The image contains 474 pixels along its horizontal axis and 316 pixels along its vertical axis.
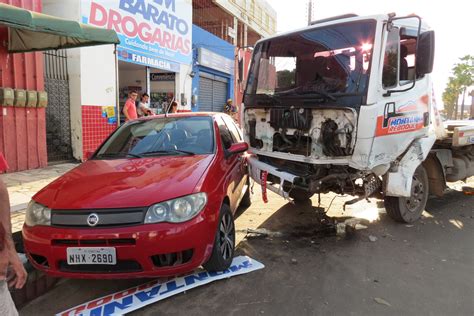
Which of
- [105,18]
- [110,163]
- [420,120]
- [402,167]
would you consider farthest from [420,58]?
[105,18]

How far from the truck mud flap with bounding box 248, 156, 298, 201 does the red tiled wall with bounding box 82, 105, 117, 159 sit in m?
5.21

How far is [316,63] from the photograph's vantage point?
4781 millimetres

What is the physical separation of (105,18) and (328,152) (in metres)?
7.45

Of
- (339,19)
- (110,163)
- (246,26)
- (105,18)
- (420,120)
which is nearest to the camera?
(110,163)

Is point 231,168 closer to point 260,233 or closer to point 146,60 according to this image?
point 260,233

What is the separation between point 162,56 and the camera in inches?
480

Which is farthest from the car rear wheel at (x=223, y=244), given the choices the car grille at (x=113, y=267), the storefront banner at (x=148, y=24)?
the storefront banner at (x=148, y=24)

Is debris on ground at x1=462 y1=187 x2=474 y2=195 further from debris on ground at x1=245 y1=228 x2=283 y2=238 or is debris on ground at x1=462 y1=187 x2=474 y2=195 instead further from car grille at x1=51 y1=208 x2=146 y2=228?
car grille at x1=51 y1=208 x2=146 y2=228

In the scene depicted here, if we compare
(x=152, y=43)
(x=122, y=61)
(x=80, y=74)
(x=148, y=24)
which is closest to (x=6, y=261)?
(x=80, y=74)

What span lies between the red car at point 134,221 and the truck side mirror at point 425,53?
8.38ft

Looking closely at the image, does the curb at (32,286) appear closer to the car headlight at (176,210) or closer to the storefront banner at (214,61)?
the car headlight at (176,210)

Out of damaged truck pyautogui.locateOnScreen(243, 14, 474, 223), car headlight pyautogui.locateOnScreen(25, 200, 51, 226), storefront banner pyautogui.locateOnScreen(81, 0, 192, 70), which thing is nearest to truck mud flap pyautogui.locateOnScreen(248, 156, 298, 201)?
damaged truck pyautogui.locateOnScreen(243, 14, 474, 223)

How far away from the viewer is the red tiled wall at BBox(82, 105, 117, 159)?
8.89m

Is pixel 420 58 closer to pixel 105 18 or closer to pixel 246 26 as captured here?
pixel 105 18
